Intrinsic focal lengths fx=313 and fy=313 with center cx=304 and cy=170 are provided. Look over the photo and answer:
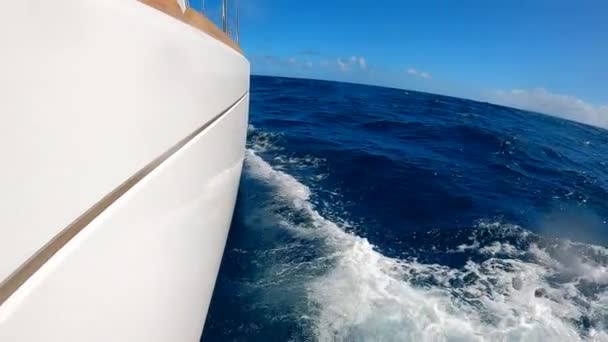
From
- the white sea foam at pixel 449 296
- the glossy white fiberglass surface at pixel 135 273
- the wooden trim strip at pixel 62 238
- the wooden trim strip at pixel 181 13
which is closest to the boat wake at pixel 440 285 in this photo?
the white sea foam at pixel 449 296

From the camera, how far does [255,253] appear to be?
8.55 ft

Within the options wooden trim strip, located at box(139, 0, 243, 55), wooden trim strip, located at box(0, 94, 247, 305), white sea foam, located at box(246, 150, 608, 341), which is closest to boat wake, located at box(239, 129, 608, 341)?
white sea foam, located at box(246, 150, 608, 341)

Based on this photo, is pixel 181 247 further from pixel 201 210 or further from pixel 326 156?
pixel 326 156

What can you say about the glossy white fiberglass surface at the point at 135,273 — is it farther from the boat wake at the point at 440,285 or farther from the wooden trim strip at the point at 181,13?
the boat wake at the point at 440,285

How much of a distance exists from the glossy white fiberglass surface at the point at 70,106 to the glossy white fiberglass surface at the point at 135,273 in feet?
0.17

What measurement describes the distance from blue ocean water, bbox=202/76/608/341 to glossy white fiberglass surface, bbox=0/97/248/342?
1.01 metres

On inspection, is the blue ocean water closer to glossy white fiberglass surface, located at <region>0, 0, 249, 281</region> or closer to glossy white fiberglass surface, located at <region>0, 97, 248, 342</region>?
glossy white fiberglass surface, located at <region>0, 97, 248, 342</region>

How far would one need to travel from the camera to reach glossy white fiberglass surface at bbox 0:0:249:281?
34cm

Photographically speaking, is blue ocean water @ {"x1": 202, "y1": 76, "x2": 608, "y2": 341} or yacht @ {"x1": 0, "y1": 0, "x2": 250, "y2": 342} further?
blue ocean water @ {"x1": 202, "y1": 76, "x2": 608, "y2": 341}

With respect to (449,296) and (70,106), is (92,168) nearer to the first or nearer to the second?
(70,106)

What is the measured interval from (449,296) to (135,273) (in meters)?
2.23

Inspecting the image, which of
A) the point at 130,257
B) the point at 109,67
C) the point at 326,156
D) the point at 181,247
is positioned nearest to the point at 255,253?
the point at 181,247

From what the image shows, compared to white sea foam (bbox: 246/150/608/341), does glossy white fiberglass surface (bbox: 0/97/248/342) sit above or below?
above

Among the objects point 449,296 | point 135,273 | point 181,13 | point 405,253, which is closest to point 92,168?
point 135,273
